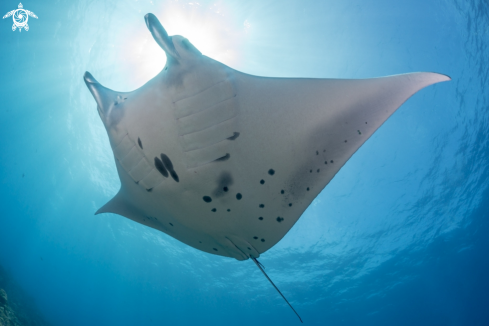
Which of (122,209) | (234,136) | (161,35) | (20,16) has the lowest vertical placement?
(122,209)

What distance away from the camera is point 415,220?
49.8ft

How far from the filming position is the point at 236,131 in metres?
1.96

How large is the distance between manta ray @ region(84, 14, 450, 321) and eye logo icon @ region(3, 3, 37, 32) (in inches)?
480

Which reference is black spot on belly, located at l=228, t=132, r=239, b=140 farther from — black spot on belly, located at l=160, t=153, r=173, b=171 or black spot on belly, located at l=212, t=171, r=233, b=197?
black spot on belly, located at l=160, t=153, r=173, b=171

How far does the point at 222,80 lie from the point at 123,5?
9.15 metres

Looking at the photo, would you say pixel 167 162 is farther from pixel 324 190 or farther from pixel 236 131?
pixel 324 190

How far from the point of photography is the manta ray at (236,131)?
70.8 inches

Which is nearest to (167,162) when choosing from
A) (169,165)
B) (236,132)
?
(169,165)

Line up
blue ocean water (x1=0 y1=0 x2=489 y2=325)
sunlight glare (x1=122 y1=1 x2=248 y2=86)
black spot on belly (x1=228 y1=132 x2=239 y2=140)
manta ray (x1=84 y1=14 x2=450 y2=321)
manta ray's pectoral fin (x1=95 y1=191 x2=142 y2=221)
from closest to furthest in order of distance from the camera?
manta ray (x1=84 y1=14 x2=450 y2=321)
black spot on belly (x1=228 y1=132 x2=239 y2=140)
manta ray's pectoral fin (x1=95 y1=191 x2=142 y2=221)
sunlight glare (x1=122 y1=1 x2=248 y2=86)
blue ocean water (x1=0 y1=0 x2=489 y2=325)

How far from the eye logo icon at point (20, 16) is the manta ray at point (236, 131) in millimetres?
12203

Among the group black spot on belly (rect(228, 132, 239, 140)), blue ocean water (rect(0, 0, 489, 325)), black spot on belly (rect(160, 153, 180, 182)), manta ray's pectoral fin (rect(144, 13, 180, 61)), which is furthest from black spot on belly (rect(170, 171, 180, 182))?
blue ocean water (rect(0, 0, 489, 325))

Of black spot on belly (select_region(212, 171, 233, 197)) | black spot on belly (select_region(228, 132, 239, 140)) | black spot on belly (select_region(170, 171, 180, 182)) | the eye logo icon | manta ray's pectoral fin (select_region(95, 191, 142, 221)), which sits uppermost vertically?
the eye logo icon

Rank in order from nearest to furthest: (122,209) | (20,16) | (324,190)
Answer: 1. (122,209)
2. (20,16)
3. (324,190)

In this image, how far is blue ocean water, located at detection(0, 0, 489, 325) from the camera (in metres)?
8.33
